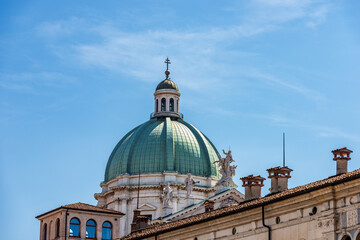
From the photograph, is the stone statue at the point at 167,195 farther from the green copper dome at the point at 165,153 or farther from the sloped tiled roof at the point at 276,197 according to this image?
the sloped tiled roof at the point at 276,197

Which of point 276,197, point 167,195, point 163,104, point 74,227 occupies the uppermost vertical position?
point 163,104

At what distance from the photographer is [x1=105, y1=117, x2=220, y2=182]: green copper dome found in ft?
406

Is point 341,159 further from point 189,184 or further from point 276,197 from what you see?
point 189,184

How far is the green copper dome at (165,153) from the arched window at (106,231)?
5217cm

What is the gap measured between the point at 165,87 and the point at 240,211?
81.9 metres

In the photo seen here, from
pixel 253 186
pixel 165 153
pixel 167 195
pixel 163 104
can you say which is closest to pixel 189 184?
pixel 167 195

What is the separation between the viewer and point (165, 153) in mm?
123875

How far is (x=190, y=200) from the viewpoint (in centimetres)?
11931

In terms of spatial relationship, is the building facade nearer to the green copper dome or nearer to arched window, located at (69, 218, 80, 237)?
arched window, located at (69, 218, 80, 237)

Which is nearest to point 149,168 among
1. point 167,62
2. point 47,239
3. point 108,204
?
point 108,204

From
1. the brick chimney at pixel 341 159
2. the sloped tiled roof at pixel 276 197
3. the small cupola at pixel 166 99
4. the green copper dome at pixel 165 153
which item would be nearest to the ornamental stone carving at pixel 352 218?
the sloped tiled roof at pixel 276 197

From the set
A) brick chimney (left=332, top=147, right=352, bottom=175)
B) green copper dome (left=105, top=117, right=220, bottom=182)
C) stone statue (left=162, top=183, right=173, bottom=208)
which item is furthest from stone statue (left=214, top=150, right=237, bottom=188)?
brick chimney (left=332, top=147, right=352, bottom=175)

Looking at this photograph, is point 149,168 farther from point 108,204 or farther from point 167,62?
point 167,62

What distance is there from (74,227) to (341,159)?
22964 millimetres
